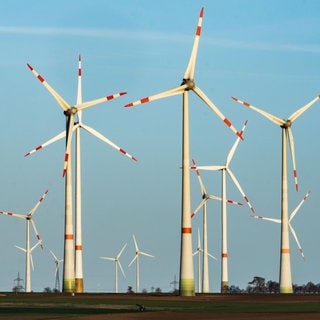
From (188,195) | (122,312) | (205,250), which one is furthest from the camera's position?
(205,250)

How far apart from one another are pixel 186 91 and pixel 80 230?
23193 mm

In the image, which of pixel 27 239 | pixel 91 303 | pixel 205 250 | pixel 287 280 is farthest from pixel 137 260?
pixel 91 303

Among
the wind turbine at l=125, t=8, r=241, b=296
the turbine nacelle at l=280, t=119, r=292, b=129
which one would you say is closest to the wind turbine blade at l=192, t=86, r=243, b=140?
the wind turbine at l=125, t=8, r=241, b=296

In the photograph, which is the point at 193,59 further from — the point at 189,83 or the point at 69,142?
the point at 69,142

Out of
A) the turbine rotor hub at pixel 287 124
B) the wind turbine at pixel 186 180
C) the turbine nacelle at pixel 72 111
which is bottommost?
the wind turbine at pixel 186 180

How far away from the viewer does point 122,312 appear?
74.8m

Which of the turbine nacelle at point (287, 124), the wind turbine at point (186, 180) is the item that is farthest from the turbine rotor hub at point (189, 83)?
the turbine nacelle at point (287, 124)

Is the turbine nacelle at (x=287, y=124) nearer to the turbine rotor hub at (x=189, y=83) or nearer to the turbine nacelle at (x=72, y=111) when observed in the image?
the turbine rotor hub at (x=189, y=83)

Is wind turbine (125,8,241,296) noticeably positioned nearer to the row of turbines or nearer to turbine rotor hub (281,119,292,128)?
the row of turbines

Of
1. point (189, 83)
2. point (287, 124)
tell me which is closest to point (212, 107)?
point (189, 83)

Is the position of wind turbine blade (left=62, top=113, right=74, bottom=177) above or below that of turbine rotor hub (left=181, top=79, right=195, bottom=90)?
below

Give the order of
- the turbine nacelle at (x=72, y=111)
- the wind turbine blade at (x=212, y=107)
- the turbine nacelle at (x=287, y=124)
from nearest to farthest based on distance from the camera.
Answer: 1. the wind turbine blade at (x=212, y=107)
2. the turbine nacelle at (x=72, y=111)
3. the turbine nacelle at (x=287, y=124)

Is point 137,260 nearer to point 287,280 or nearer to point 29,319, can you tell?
point 287,280

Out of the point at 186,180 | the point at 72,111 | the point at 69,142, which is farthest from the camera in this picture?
the point at 72,111
